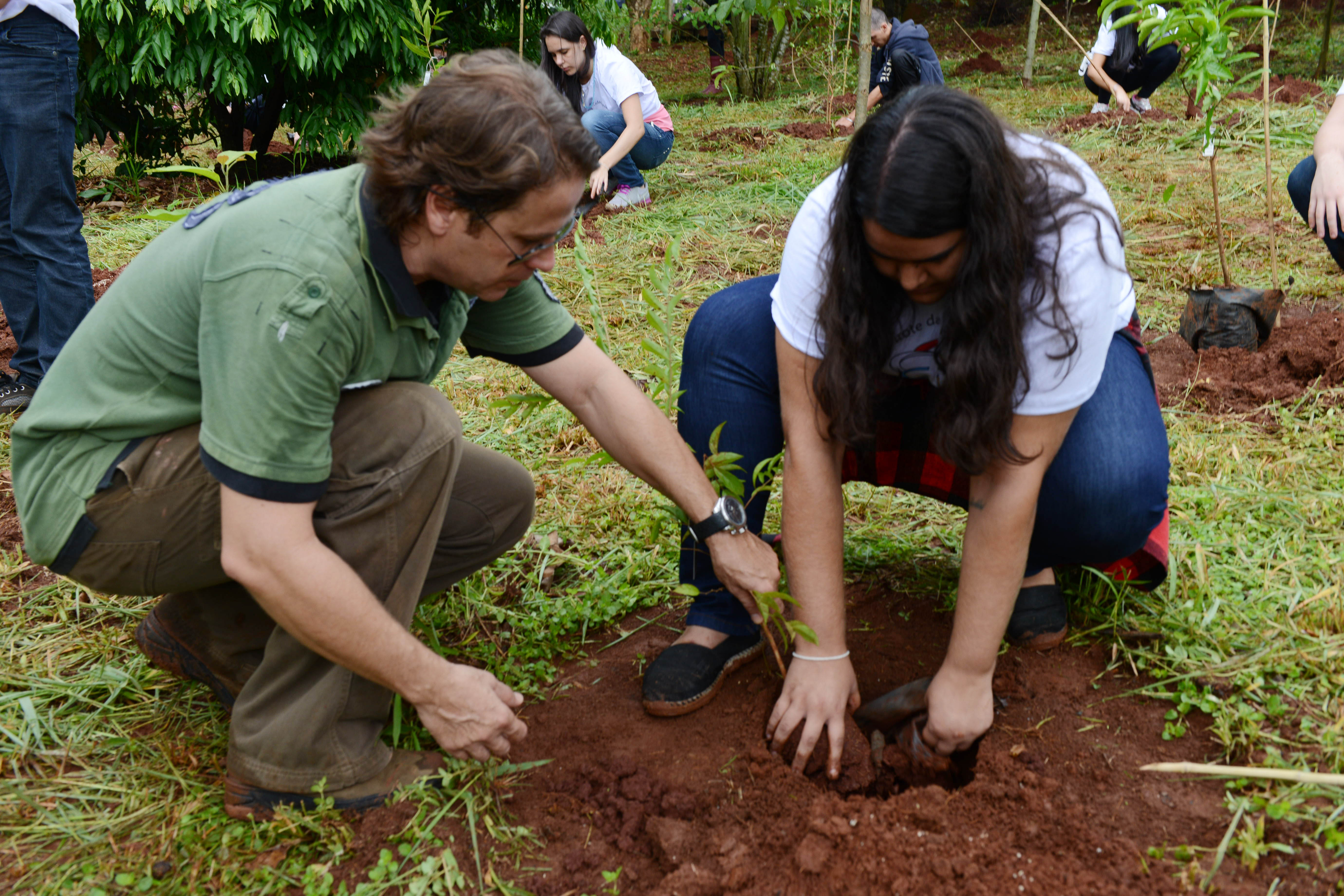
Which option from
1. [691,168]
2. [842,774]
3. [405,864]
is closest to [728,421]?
[842,774]

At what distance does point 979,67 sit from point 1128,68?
4944 mm

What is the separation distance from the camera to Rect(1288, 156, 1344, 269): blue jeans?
2971 millimetres

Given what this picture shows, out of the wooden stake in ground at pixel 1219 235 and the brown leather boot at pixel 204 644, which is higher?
the wooden stake in ground at pixel 1219 235

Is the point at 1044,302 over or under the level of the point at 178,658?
over

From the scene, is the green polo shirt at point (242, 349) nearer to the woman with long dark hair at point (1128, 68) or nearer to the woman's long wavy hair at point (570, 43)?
the woman's long wavy hair at point (570, 43)

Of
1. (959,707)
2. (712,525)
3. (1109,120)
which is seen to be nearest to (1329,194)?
(959,707)

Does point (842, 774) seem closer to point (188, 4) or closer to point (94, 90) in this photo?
point (188, 4)

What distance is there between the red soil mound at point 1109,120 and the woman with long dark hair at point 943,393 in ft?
17.5

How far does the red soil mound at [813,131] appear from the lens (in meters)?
7.19

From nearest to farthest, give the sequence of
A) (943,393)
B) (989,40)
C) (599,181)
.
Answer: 1. (943,393)
2. (599,181)
3. (989,40)

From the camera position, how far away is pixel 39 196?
3041mm

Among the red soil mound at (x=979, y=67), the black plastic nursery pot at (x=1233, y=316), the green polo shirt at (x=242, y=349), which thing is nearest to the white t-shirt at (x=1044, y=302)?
the green polo shirt at (x=242, y=349)

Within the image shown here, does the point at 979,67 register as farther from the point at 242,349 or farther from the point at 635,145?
Answer: the point at 242,349

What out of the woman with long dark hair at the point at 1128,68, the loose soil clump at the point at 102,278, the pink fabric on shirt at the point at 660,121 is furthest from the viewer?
the woman with long dark hair at the point at 1128,68
